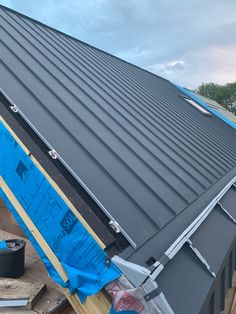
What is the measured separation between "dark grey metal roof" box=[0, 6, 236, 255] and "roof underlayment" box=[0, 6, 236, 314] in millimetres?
15

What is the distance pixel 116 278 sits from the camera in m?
2.04

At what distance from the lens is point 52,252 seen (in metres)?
2.40

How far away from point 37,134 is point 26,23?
391 cm

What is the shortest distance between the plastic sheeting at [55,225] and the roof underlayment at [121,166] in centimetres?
10

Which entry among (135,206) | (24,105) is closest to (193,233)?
(135,206)

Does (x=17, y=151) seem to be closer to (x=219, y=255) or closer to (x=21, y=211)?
(x=21, y=211)

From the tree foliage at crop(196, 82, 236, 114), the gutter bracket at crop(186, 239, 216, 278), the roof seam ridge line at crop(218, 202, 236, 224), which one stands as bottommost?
the gutter bracket at crop(186, 239, 216, 278)

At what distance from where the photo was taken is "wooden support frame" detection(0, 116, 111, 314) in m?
2.16

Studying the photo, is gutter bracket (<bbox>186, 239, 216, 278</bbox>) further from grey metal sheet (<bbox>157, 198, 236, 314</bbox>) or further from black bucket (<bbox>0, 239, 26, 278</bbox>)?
black bucket (<bbox>0, 239, 26, 278</bbox>)

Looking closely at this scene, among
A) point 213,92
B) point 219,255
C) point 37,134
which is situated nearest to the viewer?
point 37,134

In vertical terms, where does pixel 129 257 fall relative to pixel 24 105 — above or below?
below

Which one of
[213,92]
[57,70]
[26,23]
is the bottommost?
[57,70]

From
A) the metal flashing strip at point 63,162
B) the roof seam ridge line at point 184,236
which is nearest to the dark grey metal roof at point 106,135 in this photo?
the metal flashing strip at point 63,162

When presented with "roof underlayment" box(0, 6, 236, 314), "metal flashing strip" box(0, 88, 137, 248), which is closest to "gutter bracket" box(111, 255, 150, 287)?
"roof underlayment" box(0, 6, 236, 314)
